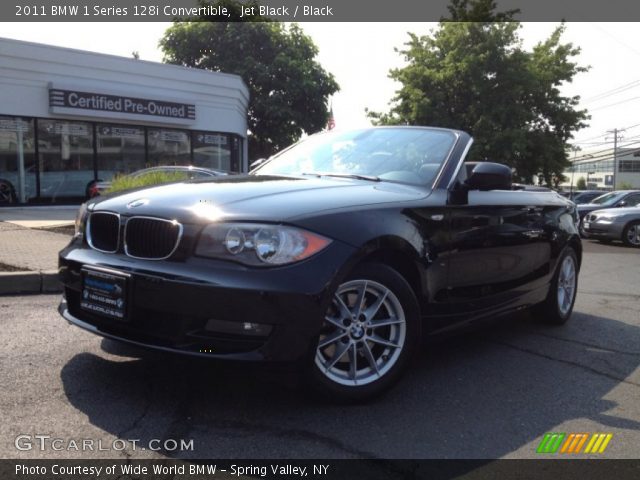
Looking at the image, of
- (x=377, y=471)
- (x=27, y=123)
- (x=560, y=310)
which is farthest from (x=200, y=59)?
(x=377, y=471)

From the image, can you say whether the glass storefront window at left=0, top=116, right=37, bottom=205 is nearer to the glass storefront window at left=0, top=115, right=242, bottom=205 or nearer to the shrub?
the glass storefront window at left=0, top=115, right=242, bottom=205

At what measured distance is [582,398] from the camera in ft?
11.6

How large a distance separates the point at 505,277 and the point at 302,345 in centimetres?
198

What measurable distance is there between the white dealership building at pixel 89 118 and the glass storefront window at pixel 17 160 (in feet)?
0.09

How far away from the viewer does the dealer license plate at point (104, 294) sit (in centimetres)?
297

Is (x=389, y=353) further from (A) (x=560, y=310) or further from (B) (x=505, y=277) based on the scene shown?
(A) (x=560, y=310)

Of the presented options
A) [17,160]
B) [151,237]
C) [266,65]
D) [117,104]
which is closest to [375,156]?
[151,237]

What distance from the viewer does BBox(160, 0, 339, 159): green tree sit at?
106 feet

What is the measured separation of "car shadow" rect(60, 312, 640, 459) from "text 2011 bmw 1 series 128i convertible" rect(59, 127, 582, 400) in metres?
0.19

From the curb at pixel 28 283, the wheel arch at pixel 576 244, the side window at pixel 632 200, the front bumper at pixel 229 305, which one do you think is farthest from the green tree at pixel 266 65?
the front bumper at pixel 229 305

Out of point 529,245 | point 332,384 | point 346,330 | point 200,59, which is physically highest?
point 200,59

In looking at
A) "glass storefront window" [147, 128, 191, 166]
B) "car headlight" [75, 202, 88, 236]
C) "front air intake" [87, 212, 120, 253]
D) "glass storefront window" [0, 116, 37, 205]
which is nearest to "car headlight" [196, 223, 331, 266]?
"front air intake" [87, 212, 120, 253]

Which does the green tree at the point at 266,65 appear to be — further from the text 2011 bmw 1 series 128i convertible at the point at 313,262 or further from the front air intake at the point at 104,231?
the front air intake at the point at 104,231

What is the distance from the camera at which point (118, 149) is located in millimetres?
19891
